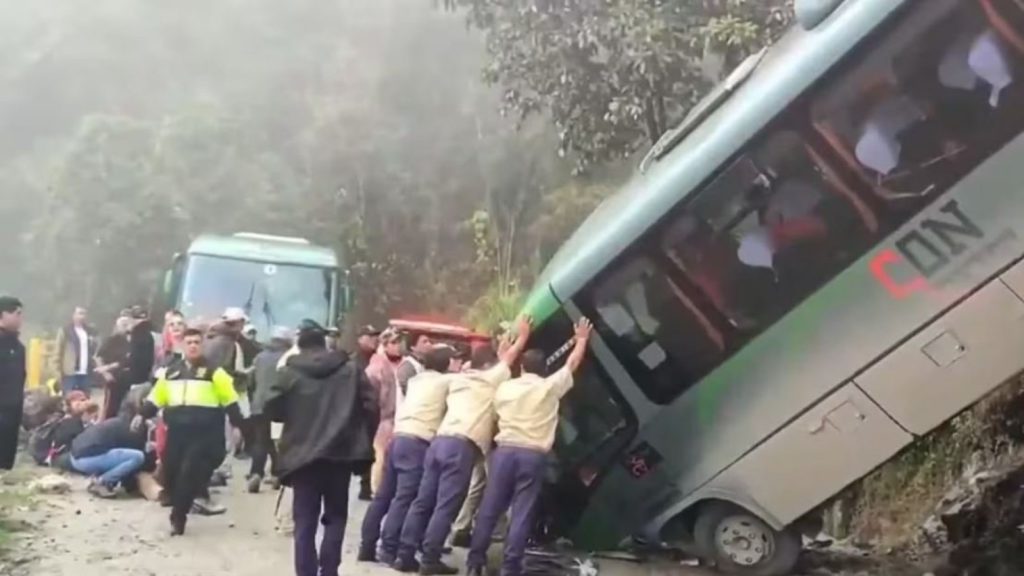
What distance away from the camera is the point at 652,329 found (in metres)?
7.68

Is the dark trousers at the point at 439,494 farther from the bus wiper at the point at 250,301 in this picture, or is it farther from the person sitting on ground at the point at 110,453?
the bus wiper at the point at 250,301

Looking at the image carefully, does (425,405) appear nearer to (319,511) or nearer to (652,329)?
Result: (319,511)

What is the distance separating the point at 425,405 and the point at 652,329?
1.40 m

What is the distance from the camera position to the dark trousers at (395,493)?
7.75 meters

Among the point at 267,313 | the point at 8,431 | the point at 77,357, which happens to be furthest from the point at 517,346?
the point at 267,313

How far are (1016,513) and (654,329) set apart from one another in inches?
99.8

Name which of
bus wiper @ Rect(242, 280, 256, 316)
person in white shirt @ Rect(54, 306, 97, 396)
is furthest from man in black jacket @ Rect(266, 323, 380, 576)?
bus wiper @ Rect(242, 280, 256, 316)

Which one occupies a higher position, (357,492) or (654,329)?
(654,329)

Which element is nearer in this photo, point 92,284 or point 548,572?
point 548,572

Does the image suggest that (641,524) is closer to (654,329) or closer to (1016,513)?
(654,329)

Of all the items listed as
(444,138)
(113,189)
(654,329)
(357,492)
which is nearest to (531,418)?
(654,329)

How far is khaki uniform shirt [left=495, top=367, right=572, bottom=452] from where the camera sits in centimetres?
721

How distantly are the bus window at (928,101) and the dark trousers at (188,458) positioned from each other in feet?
14.2

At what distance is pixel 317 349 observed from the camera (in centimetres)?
665
